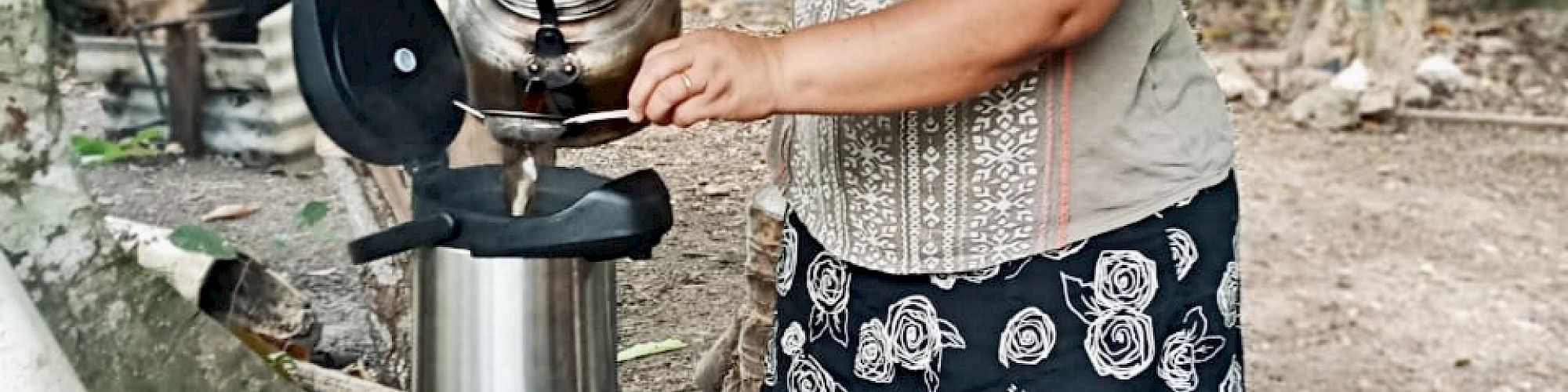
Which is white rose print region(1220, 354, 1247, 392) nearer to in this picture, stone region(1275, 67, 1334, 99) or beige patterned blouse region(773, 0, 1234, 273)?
beige patterned blouse region(773, 0, 1234, 273)

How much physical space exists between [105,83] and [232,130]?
25 centimetres

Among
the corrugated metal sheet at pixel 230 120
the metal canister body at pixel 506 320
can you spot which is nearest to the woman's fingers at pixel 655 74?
the metal canister body at pixel 506 320

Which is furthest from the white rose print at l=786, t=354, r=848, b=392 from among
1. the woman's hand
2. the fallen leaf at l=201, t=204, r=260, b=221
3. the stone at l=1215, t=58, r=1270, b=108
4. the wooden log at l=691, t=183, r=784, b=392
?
the stone at l=1215, t=58, r=1270, b=108

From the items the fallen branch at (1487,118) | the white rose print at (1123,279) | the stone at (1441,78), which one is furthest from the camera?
the stone at (1441,78)

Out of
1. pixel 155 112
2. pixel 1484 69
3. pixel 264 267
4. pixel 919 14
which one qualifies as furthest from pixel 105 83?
pixel 1484 69

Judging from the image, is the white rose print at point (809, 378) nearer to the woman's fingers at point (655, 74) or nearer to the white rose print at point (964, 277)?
the white rose print at point (964, 277)

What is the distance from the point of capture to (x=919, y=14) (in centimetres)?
89

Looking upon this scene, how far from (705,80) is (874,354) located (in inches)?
13.4

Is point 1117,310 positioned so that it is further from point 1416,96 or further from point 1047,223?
point 1416,96

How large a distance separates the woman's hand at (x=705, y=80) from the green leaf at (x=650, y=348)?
1.15m

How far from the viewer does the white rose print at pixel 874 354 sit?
1.13 m

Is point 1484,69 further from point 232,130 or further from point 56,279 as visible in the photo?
point 56,279

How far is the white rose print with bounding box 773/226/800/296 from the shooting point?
1197 millimetres

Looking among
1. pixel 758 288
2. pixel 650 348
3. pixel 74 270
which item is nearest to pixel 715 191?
pixel 758 288
